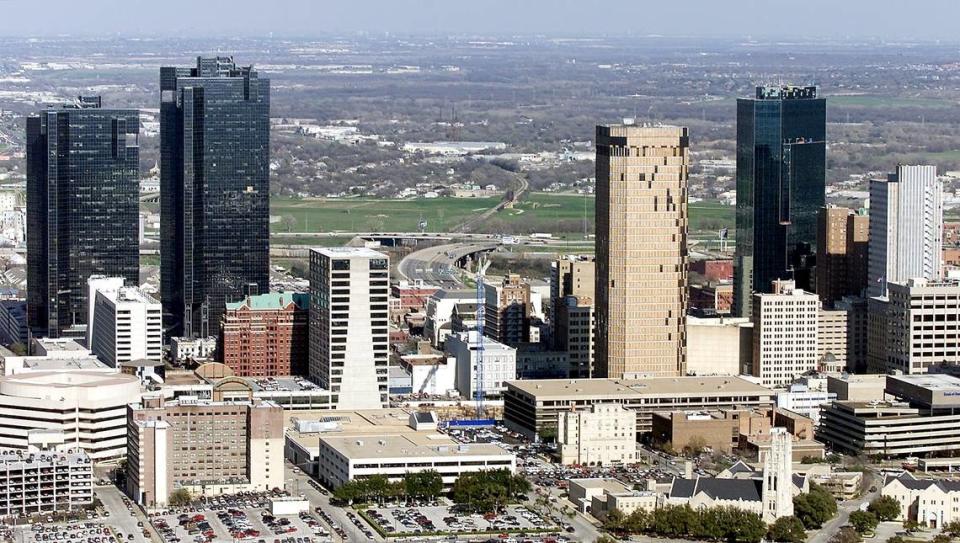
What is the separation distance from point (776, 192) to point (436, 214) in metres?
40.7

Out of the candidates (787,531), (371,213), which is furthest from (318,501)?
(371,213)

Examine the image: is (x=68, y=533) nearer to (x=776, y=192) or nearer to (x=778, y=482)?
(x=778, y=482)

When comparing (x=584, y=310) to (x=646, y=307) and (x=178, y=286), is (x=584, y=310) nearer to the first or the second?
(x=646, y=307)

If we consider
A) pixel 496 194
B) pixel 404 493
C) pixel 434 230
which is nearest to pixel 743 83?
pixel 496 194

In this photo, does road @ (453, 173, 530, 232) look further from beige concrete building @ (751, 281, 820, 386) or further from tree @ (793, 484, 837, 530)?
tree @ (793, 484, 837, 530)

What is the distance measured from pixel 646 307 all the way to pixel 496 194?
6324 centimetres

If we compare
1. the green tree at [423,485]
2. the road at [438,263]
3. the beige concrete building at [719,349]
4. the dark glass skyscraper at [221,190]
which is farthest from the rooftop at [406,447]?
the road at [438,263]

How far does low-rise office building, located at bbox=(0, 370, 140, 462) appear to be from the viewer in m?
53.5

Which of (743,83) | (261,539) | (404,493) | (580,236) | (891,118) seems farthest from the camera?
(743,83)

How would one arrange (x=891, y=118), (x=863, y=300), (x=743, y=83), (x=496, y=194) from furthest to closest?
(x=743, y=83) < (x=891, y=118) < (x=496, y=194) < (x=863, y=300)

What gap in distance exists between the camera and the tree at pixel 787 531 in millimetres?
46906

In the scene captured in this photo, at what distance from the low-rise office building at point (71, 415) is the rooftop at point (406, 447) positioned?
4.39 meters

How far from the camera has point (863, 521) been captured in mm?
47594

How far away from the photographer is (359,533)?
47.1 metres
